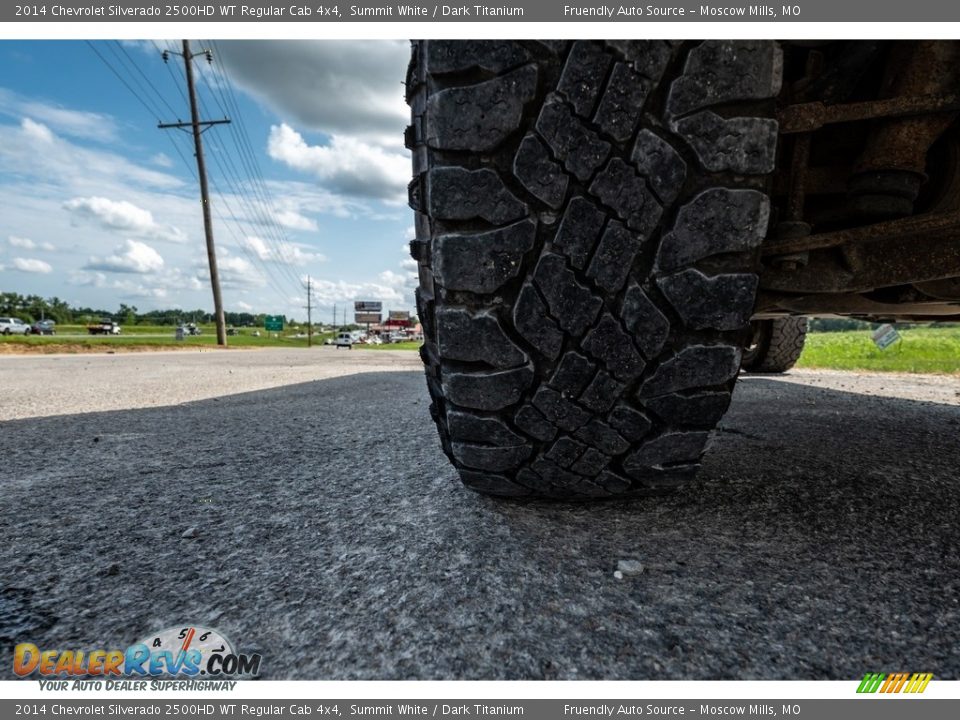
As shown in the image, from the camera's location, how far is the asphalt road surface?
655 mm

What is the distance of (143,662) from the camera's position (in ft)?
2.12

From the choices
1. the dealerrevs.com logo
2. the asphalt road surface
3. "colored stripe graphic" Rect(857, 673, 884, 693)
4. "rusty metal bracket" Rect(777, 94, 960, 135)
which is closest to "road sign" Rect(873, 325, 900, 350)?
the asphalt road surface

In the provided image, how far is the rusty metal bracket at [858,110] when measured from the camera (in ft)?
2.87

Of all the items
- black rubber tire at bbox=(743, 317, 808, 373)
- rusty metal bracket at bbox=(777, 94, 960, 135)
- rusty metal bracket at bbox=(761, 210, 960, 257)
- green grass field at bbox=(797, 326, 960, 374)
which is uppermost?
rusty metal bracket at bbox=(777, 94, 960, 135)

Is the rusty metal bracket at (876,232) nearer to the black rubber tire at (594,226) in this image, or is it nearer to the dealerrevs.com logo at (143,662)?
the black rubber tire at (594,226)

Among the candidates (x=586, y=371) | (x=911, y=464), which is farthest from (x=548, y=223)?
(x=911, y=464)

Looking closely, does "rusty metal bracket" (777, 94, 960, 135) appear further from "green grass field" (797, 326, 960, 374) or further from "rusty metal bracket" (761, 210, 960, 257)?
"green grass field" (797, 326, 960, 374)

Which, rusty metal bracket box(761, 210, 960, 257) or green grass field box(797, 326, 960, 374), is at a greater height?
rusty metal bracket box(761, 210, 960, 257)

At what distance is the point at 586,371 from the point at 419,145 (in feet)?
1.90

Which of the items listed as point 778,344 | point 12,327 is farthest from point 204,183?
point 12,327

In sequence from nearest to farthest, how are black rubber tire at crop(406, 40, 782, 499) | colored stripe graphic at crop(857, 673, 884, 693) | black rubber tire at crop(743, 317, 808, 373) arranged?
colored stripe graphic at crop(857, 673, 884, 693), black rubber tire at crop(406, 40, 782, 499), black rubber tire at crop(743, 317, 808, 373)

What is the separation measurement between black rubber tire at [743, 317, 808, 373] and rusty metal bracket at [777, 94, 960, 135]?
2.85 metres
